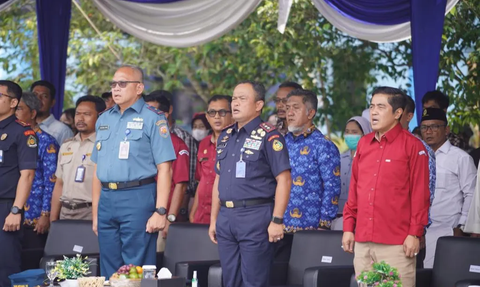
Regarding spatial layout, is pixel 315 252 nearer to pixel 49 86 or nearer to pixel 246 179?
pixel 246 179

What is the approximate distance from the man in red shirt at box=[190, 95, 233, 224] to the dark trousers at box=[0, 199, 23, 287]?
5.23ft

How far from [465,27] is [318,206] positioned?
4051 millimetres

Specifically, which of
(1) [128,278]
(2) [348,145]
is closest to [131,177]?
(1) [128,278]

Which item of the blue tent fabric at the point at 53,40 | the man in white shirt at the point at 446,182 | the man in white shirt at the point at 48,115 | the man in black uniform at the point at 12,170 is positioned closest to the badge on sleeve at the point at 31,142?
the man in black uniform at the point at 12,170

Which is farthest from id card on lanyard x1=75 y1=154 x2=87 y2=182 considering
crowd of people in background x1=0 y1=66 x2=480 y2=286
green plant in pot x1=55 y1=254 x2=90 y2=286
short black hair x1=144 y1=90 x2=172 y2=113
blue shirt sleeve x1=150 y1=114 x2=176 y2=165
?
green plant in pot x1=55 y1=254 x2=90 y2=286

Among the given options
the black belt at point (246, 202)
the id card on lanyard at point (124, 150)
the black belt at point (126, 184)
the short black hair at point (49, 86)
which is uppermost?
the short black hair at point (49, 86)

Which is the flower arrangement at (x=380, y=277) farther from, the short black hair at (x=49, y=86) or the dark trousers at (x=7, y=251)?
the short black hair at (x=49, y=86)

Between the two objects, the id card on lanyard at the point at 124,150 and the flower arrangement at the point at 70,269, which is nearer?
the flower arrangement at the point at 70,269

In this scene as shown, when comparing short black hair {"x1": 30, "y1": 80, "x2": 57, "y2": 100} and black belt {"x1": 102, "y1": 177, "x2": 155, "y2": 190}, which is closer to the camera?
black belt {"x1": 102, "y1": 177, "x2": 155, "y2": 190}

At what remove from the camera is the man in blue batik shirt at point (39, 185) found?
775 cm

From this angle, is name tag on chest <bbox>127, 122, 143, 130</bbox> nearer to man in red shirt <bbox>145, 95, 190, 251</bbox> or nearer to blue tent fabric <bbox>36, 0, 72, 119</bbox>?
man in red shirt <bbox>145, 95, 190, 251</bbox>

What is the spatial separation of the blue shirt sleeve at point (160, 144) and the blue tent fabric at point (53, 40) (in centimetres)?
334

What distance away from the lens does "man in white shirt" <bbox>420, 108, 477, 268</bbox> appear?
271 inches

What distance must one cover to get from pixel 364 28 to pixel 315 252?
305 centimetres
